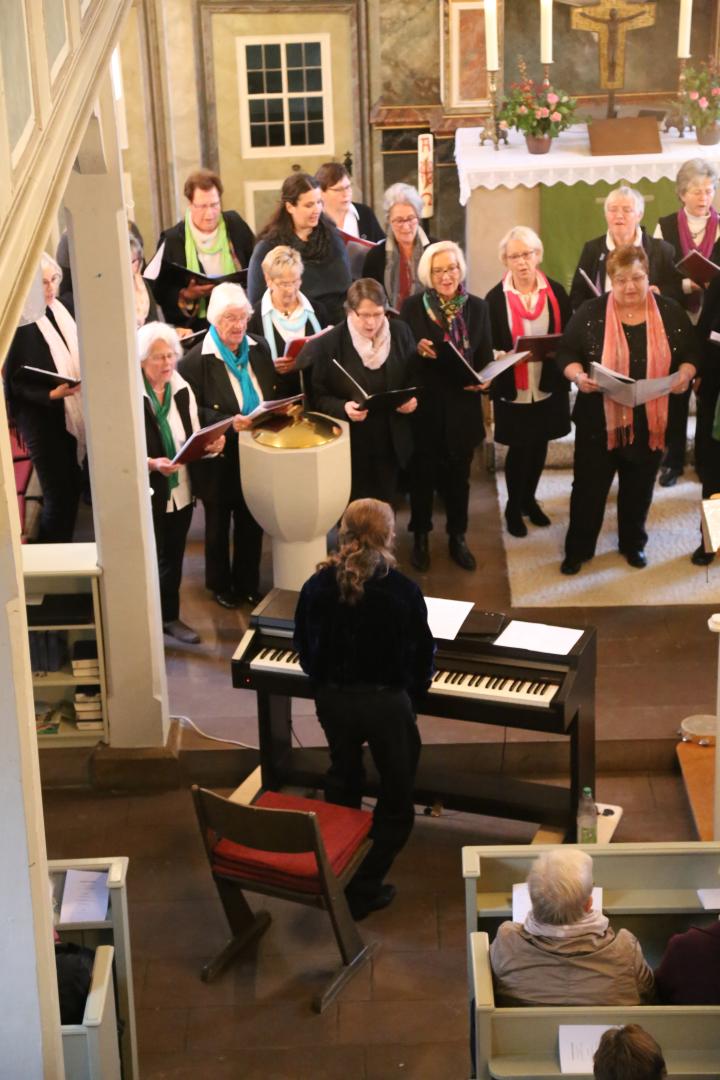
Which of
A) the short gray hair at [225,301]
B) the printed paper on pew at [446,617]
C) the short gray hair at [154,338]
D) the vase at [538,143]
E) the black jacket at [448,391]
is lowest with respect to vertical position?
the printed paper on pew at [446,617]

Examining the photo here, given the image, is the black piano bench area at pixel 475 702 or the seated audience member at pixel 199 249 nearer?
the black piano bench area at pixel 475 702

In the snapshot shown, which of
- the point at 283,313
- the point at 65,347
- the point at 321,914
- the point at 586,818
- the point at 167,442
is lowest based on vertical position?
the point at 321,914

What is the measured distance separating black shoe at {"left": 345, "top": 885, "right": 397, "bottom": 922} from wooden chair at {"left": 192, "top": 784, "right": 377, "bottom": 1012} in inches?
9.0

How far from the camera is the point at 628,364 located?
7352 millimetres

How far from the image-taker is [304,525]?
7.06m

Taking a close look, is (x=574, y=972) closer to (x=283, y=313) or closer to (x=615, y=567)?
(x=615, y=567)

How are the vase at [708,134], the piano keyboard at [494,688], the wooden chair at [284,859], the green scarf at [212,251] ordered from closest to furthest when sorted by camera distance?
the wooden chair at [284,859]
the piano keyboard at [494,688]
the green scarf at [212,251]
the vase at [708,134]

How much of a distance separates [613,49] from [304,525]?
5636 mm

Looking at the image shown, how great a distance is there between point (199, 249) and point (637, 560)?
2.87 meters

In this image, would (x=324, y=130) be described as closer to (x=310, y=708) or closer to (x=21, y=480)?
(x=21, y=480)

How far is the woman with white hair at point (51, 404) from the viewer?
734 centimetres

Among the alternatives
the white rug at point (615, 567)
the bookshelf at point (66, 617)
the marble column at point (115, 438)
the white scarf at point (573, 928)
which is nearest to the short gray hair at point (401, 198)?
the white rug at point (615, 567)

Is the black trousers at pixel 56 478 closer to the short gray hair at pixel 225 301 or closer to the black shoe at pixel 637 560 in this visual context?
the short gray hair at pixel 225 301

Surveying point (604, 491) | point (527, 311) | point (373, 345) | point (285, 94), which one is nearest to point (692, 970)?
point (604, 491)
